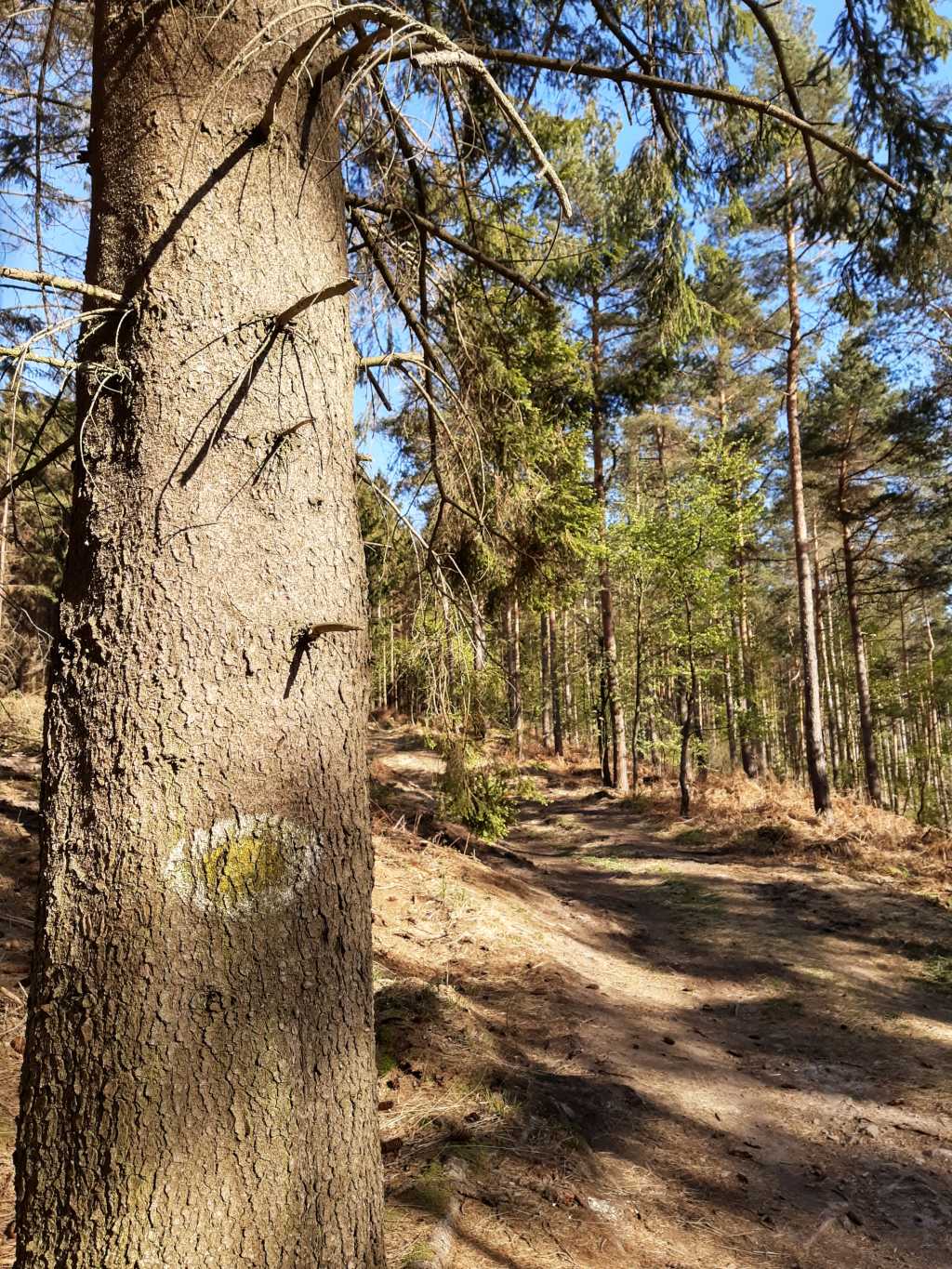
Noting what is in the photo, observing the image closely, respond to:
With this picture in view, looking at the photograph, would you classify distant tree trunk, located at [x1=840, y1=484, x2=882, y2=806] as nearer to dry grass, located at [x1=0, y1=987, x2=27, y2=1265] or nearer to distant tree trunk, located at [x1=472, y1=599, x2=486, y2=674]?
distant tree trunk, located at [x1=472, y1=599, x2=486, y2=674]

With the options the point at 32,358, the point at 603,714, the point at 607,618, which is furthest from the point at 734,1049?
the point at 603,714

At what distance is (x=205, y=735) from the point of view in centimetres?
167

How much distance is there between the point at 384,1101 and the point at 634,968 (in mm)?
3478

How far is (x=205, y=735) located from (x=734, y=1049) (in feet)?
15.9

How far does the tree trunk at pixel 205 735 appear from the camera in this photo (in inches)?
60.6

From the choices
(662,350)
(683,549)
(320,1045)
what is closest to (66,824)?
(320,1045)

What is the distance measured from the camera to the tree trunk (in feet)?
5.05

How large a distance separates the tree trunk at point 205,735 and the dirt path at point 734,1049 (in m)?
1.58

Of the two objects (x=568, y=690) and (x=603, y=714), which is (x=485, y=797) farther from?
(x=568, y=690)

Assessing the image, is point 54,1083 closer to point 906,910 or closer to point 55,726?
point 55,726

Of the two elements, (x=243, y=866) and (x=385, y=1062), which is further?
(x=385, y=1062)

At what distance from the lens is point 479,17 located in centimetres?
425

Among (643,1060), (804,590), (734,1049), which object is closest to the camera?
(643,1060)

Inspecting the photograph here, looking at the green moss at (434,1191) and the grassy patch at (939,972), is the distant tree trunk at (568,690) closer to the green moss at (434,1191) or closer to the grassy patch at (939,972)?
the grassy patch at (939,972)
